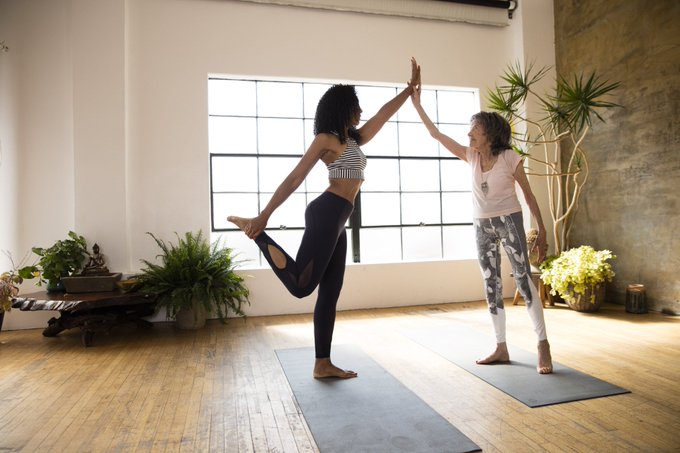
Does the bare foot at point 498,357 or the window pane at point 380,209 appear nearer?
the bare foot at point 498,357

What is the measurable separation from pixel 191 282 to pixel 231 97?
81.2 inches

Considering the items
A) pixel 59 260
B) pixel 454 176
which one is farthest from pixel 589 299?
pixel 59 260

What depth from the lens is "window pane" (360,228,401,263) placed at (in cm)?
524

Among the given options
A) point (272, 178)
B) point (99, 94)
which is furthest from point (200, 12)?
point (272, 178)

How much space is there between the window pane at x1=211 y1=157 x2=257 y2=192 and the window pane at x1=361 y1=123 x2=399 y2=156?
131 centimetres

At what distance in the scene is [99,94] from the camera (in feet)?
14.3

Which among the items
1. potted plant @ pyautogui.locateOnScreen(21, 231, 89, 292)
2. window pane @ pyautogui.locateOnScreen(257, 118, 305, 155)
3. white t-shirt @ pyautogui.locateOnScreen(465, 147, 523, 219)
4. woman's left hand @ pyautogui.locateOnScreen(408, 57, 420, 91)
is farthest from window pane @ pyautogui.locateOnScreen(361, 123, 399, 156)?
potted plant @ pyautogui.locateOnScreen(21, 231, 89, 292)

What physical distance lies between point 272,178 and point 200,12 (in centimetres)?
181

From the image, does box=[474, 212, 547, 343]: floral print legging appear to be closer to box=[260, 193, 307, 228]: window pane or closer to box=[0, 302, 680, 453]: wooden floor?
box=[0, 302, 680, 453]: wooden floor

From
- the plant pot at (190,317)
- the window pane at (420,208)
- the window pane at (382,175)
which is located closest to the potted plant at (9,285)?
the plant pot at (190,317)

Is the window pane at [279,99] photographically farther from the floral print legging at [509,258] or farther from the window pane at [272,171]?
the floral print legging at [509,258]

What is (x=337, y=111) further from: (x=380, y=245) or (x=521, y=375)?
(x=380, y=245)

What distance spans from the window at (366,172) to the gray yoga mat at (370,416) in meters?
2.39

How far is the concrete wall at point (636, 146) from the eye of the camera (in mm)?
4172
